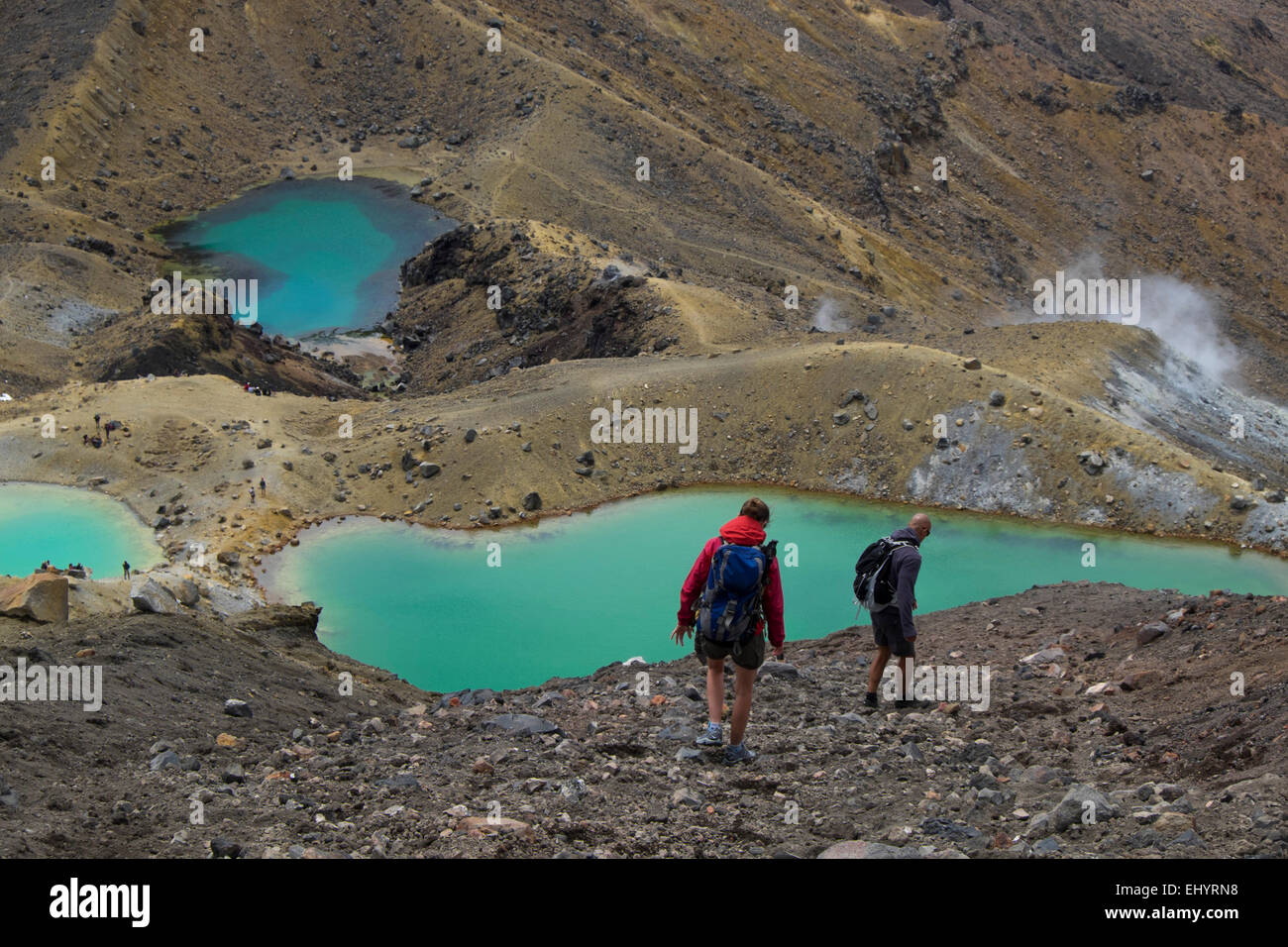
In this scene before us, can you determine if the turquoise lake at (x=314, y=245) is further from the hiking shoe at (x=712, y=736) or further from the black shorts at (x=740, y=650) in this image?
the black shorts at (x=740, y=650)

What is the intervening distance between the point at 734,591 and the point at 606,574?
51.2 ft

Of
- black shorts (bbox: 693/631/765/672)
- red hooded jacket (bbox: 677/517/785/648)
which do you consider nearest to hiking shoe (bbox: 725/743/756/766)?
black shorts (bbox: 693/631/765/672)

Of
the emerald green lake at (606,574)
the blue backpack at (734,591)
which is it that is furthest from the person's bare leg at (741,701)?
the emerald green lake at (606,574)

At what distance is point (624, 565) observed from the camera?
1052 inches

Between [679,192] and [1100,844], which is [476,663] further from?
[679,192]

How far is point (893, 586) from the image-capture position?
13.1m

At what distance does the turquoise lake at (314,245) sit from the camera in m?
52.3

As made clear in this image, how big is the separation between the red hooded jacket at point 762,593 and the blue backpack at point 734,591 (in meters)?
0.07

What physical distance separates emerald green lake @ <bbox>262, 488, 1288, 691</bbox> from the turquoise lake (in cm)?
2443

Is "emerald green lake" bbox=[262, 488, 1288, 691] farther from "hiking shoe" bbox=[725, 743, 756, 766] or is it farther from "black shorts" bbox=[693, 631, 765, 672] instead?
"black shorts" bbox=[693, 631, 765, 672]

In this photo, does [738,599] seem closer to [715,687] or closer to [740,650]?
[740,650]

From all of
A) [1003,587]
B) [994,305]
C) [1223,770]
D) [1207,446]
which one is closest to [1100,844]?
[1223,770]

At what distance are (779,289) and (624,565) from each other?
1043 inches

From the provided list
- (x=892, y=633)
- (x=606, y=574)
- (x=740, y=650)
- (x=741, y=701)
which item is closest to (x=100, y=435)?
(x=606, y=574)
